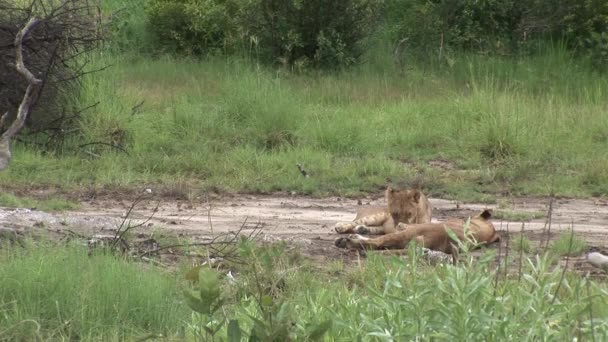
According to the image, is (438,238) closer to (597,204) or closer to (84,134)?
(597,204)

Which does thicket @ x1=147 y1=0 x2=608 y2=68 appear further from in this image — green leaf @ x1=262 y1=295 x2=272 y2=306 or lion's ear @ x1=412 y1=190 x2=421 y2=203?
green leaf @ x1=262 y1=295 x2=272 y2=306

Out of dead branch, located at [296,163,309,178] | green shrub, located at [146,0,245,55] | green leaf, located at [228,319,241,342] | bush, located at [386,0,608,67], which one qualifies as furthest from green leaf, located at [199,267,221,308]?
green shrub, located at [146,0,245,55]

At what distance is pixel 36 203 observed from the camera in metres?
8.94

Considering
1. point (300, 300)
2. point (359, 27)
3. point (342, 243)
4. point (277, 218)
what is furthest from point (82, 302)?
point (359, 27)

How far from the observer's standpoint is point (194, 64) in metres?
16.3

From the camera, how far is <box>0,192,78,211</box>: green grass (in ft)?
28.7

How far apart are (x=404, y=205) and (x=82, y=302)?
3657 millimetres

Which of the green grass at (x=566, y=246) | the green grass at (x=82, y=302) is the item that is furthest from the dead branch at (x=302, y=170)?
the green grass at (x=82, y=302)

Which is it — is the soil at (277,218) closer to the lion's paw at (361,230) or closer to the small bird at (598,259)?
the small bird at (598,259)

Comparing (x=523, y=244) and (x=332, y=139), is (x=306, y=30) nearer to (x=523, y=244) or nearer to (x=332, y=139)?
(x=332, y=139)

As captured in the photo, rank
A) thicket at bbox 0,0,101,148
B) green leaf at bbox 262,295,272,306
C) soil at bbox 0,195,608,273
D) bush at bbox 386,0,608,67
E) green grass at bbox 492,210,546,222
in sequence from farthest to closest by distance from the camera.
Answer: bush at bbox 386,0,608,67 < thicket at bbox 0,0,101,148 < green grass at bbox 492,210,546,222 < soil at bbox 0,195,608,273 < green leaf at bbox 262,295,272,306

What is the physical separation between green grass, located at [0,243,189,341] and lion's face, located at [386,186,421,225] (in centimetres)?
305

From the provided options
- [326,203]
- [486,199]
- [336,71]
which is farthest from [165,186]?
[336,71]

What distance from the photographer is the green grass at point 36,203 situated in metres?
8.75
